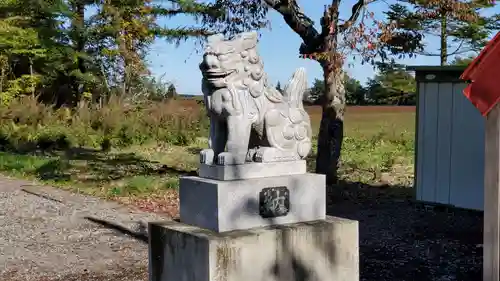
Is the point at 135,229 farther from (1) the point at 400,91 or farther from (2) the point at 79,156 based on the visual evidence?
(1) the point at 400,91

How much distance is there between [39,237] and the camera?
320 inches

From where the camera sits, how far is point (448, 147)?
8.73m

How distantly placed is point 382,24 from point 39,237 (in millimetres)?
5218

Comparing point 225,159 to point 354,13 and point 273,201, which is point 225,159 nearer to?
point 273,201

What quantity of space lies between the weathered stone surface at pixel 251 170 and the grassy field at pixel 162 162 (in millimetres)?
5090

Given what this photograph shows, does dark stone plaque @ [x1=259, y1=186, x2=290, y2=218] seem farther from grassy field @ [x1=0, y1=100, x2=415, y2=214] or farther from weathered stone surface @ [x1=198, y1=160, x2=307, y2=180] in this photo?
grassy field @ [x1=0, y1=100, x2=415, y2=214]

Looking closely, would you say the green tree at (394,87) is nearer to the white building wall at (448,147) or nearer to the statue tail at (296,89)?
the white building wall at (448,147)

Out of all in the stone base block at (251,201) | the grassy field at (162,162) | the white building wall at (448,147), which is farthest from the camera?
the grassy field at (162,162)

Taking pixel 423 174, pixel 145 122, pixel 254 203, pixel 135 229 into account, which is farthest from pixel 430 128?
pixel 145 122

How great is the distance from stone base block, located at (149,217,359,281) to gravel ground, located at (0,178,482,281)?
1.50 meters

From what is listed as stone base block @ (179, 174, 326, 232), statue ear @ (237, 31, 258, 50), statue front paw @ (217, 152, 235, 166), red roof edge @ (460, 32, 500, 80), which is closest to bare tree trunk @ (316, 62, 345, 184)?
stone base block @ (179, 174, 326, 232)

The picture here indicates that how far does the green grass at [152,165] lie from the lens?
37.4 ft

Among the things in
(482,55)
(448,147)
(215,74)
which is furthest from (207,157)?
(448,147)

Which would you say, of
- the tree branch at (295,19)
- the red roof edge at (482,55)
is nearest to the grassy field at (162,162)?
the tree branch at (295,19)
